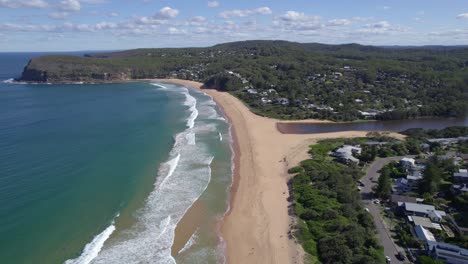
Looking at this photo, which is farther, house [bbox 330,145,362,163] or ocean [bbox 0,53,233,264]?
house [bbox 330,145,362,163]

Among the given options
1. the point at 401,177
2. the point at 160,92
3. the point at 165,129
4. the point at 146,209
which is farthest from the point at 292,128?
the point at 160,92

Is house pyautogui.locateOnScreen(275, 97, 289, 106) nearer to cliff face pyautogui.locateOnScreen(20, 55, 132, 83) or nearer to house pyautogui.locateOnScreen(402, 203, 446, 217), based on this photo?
house pyautogui.locateOnScreen(402, 203, 446, 217)

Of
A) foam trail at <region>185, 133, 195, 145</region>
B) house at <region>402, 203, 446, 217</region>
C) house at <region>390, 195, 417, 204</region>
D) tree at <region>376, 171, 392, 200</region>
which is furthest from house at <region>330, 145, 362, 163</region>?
foam trail at <region>185, 133, 195, 145</region>

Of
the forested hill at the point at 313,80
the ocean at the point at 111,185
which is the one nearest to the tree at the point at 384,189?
the ocean at the point at 111,185

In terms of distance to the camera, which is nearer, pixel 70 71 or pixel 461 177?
pixel 461 177

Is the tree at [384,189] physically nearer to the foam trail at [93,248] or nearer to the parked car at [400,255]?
the parked car at [400,255]

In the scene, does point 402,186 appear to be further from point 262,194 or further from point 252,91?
point 252,91

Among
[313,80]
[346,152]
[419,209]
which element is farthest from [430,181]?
[313,80]

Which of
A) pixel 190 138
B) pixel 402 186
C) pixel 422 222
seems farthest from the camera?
pixel 190 138

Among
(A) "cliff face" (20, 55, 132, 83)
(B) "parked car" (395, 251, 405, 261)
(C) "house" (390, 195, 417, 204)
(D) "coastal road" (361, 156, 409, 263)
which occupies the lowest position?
(B) "parked car" (395, 251, 405, 261)
